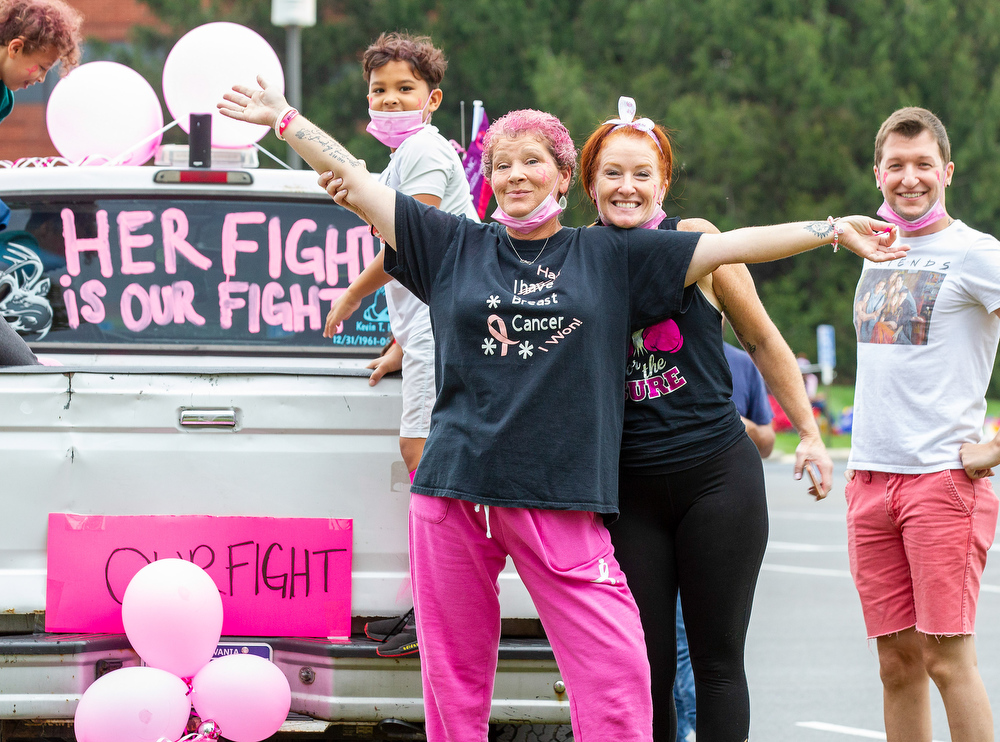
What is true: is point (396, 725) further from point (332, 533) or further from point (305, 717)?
point (332, 533)

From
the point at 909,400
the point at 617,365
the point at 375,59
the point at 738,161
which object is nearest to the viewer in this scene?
the point at 617,365

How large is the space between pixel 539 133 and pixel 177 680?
1.67 meters

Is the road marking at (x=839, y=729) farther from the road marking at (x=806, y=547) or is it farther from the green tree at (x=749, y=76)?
the green tree at (x=749, y=76)

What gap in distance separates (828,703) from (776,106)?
3065 centimetres

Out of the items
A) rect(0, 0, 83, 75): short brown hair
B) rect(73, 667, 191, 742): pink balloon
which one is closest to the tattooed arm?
rect(73, 667, 191, 742): pink balloon

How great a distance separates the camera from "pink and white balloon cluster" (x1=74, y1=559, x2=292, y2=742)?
310cm

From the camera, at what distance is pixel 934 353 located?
3529 millimetres

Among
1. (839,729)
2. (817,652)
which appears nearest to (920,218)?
(839,729)

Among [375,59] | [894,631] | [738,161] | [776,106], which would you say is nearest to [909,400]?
[894,631]

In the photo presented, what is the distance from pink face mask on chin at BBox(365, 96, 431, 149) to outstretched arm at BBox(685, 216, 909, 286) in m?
1.20

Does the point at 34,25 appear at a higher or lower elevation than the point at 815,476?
higher

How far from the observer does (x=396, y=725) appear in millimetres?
3334

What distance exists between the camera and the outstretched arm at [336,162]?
3082 millimetres

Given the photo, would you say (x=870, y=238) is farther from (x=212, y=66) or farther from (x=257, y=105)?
(x=212, y=66)
